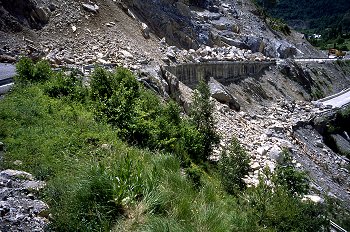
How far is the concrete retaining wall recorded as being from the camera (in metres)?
32.0

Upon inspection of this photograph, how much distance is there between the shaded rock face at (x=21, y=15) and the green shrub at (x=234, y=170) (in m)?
18.0

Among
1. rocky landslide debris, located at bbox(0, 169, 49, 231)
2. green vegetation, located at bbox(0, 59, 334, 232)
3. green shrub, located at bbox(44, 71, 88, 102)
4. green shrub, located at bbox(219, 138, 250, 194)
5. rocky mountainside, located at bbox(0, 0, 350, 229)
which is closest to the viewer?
rocky landslide debris, located at bbox(0, 169, 49, 231)

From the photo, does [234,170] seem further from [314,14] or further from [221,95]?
[314,14]

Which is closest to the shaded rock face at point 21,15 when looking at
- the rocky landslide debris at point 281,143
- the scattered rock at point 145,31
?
the scattered rock at point 145,31

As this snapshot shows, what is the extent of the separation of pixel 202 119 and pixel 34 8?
54.0 feet

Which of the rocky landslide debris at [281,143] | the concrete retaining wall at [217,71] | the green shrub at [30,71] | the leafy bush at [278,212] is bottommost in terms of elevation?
the rocky landslide debris at [281,143]

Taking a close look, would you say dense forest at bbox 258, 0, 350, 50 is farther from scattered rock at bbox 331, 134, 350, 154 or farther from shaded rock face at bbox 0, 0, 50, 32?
shaded rock face at bbox 0, 0, 50, 32

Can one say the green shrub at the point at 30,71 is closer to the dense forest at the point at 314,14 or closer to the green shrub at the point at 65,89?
the green shrub at the point at 65,89

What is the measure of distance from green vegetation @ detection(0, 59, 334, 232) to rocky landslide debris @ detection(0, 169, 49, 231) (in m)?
0.26

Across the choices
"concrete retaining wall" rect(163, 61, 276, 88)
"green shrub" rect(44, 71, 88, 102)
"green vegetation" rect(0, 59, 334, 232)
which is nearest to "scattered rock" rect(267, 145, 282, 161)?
"green vegetation" rect(0, 59, 334, 232)

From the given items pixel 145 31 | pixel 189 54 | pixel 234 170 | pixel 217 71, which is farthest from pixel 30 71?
pixel 217 71

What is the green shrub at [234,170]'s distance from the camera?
53.4ft

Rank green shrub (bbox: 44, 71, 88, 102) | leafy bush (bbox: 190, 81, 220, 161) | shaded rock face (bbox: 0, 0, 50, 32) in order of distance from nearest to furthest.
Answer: green shrub (bbox: 44, 71, 88, 102)
leafy bush (bbox: 190, 81, 220, 161)
shaded rock face (bbox: 0, 0, 50, 32)

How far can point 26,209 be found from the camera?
24.1 feet
